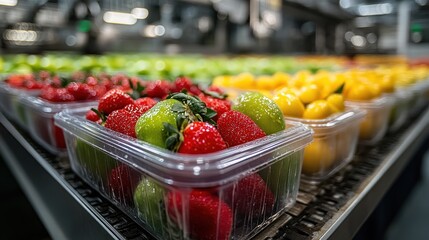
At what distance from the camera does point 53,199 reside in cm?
88

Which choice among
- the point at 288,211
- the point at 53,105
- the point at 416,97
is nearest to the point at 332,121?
the point at 288,211

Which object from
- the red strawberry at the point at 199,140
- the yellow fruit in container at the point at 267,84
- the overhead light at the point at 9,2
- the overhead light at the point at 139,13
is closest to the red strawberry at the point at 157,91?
the red strawberry at the point at 199,140

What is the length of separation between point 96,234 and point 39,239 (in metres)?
Result: 1.61

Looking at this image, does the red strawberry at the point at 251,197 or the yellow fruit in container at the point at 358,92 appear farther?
the yellow fruit in container at the point at 358,92

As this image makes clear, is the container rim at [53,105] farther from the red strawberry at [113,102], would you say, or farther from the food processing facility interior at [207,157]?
the red strawberry at [113,102]

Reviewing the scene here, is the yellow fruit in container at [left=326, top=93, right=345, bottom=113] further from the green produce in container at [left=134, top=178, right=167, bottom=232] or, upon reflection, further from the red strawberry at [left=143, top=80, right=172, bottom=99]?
the green produce in container at [left=134, top=178, right=167, bottom=232]

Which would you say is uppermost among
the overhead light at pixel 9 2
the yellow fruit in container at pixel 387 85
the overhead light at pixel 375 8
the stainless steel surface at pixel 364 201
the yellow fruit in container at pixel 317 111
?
the overhead light at pixel 375 8

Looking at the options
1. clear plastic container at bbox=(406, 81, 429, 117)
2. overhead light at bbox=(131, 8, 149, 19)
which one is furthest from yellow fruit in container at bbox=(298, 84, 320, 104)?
overhead light at bbox=(131, 8, 149, 19)

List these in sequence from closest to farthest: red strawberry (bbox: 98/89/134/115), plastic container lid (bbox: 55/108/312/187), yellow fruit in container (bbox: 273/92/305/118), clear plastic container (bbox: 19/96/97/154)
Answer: plastic container lid (bbox: 55/108/312/187), red strawberry (bbox: 98/89/134/115), yellow fruit in container (bbox: 273/92/305/118), clear plastic container (bbox: 19/96/97/154)

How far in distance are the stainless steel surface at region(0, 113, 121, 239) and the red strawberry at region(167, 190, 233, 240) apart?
17 cm

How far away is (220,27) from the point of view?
4824mm

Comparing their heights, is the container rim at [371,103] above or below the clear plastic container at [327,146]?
above

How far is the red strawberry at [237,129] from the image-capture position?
587 mm

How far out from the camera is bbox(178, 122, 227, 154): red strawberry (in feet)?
1.63
